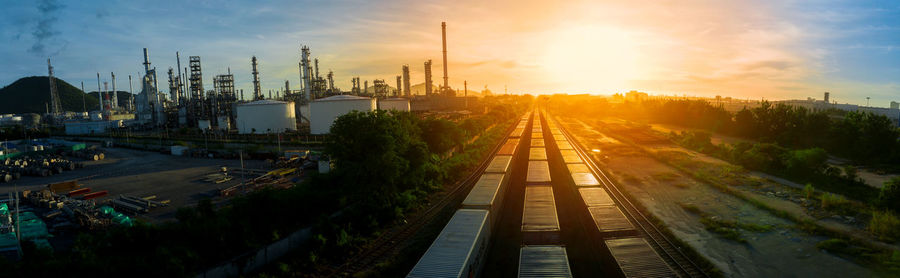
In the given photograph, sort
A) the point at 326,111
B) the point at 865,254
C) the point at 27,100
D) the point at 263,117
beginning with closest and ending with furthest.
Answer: the point at 865,254 → the point at 326,111 → the point at 263,117 → the point at 27,100

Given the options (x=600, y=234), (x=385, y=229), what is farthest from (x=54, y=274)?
(x=600, y=234)

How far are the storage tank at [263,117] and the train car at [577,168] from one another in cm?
5663

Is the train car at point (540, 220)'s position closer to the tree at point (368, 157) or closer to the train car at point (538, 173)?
the train car at point (538, 173)

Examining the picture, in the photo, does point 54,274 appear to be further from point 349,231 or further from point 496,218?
point 496,218

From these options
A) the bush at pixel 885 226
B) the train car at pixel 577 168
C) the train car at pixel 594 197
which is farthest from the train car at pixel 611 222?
the bush at pixel 885 226

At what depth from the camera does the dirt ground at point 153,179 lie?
3080cm

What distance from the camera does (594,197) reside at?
81.6ft

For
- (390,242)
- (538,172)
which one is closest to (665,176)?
(538,172)

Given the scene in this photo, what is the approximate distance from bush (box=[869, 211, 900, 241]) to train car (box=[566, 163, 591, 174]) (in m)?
16.6

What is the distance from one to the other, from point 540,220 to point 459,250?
Answer: 7.55 metres

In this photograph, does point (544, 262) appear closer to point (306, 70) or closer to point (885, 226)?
A: point (885, 226)

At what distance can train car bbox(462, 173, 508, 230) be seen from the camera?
68.6 ft

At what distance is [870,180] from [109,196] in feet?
196

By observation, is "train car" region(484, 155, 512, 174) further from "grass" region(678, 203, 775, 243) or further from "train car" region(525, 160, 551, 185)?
"grass" region(678, 203, 775, 243)
